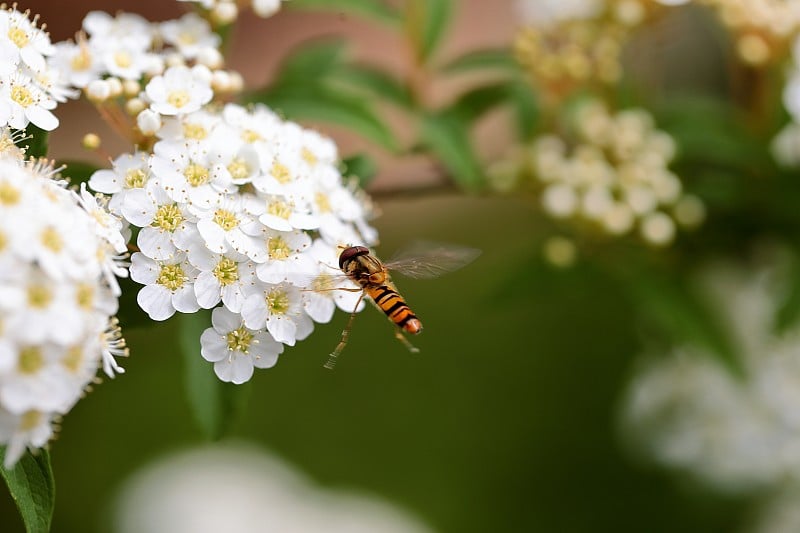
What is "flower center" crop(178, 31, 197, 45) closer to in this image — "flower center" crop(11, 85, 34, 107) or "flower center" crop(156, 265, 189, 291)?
"flower center" crop(11, 85, 34, 107)

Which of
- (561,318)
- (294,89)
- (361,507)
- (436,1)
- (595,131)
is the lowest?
(361,507)

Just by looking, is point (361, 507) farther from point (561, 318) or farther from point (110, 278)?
point (110, 278)

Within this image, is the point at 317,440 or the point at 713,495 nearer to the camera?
the point at 713,495

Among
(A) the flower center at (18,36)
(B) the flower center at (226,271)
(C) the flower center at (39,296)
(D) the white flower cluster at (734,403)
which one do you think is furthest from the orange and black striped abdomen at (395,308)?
(D) the white flower cluster at (734,403)

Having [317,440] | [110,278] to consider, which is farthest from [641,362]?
[110,278]

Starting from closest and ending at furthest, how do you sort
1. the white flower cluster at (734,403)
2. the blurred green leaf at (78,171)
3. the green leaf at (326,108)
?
the blurred green leaf at (78,171), the green leaf at (326,108), the white flower cluster at (734,403)

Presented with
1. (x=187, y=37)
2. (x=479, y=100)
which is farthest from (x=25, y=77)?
(x=479, y=100)

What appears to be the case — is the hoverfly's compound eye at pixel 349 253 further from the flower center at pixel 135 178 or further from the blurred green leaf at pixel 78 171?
the blurred green leaf at pixel 78 171

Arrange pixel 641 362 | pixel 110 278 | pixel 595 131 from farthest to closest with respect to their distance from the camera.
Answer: pixel 641 362 < pixel 595 131 < pixel 110 278
